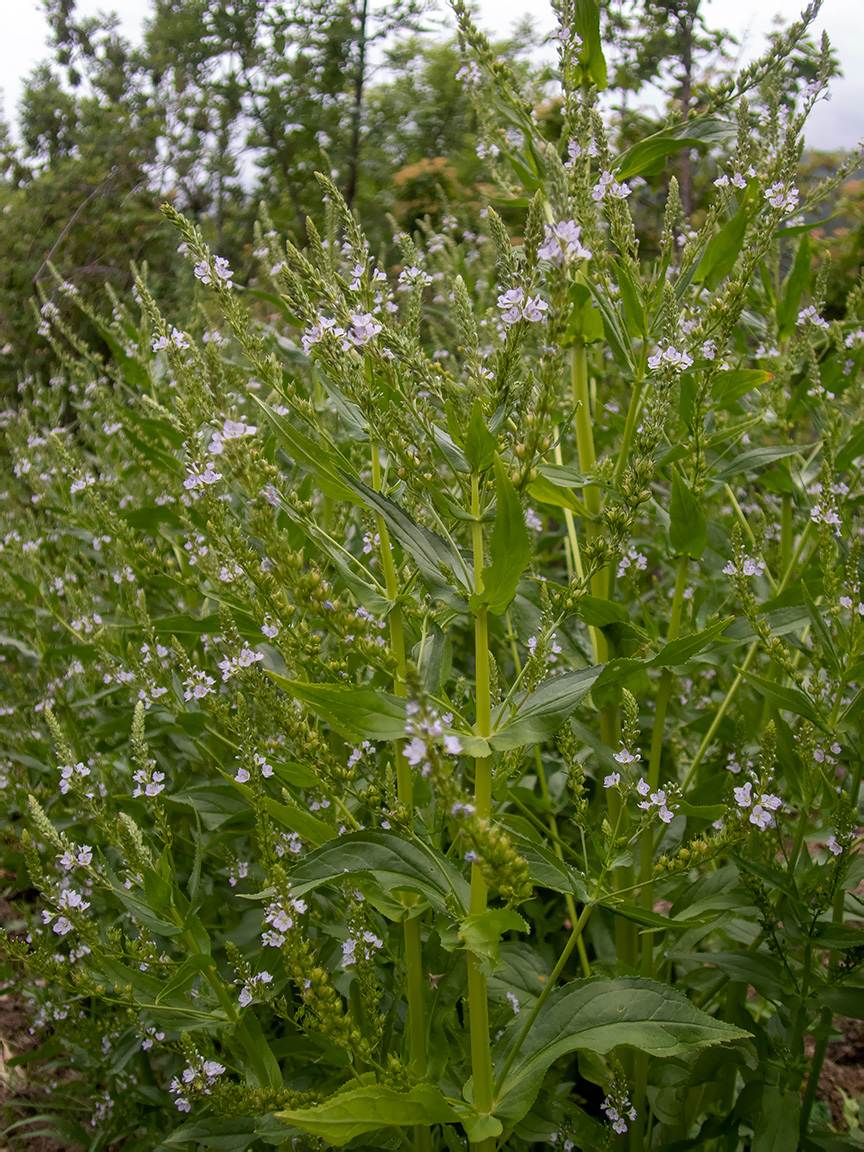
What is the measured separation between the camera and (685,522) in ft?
6.26

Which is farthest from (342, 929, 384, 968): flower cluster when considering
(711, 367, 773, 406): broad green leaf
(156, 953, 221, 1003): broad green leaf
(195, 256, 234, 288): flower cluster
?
(711, 367, 773, 406): broad green leaf

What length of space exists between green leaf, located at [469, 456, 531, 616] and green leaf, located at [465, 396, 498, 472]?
79 millimetres

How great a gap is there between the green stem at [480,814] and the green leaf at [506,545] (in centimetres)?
6

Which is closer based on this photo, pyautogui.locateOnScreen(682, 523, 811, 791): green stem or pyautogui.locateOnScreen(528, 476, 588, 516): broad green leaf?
pyautogui.locateOnScreen(528, 476, 588, 516): broad green leaf

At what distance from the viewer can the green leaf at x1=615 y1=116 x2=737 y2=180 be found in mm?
1947

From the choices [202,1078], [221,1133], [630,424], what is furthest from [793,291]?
[221,1133]

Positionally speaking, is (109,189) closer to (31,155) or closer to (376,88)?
(31,155)

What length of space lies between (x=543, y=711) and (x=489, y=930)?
0.36m

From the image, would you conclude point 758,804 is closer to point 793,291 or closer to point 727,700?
point 727,700

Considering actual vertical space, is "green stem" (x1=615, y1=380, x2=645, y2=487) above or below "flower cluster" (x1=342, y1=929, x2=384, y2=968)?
above

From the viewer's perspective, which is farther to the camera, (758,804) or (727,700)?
(727,700)

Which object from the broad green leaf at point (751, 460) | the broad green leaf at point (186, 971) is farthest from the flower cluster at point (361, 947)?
the broad green leaf at point (751, 460)

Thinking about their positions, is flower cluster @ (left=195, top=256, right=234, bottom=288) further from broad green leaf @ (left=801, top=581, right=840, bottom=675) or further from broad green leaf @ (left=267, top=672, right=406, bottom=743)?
broad green leaf @ (left=801, top=581, right=840, bottom=675)

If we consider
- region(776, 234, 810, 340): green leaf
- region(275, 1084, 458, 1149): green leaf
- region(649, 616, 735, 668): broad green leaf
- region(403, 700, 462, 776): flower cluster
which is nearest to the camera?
region(403, 700, 462, 776): flower cluster
